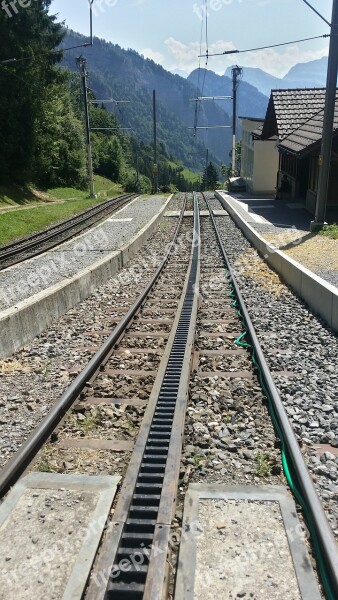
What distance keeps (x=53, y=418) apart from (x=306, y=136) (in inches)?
823

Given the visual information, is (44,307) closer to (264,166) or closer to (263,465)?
(263,465)

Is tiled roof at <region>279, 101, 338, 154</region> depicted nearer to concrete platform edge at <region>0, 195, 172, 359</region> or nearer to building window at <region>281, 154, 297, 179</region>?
building window at <region>281, 154, 297, 179</region>

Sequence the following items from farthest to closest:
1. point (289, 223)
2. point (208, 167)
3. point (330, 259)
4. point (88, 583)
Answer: point (208, 167) → point (289, 223) → point (330, 259) → point (88, 583)

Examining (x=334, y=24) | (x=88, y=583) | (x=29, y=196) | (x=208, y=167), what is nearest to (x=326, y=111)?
(x=334, y=24)

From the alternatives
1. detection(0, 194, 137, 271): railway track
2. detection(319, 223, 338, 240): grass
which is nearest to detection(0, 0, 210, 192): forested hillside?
detection(0, 194, 137, 271): railway track

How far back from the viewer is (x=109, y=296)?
10.7 metres

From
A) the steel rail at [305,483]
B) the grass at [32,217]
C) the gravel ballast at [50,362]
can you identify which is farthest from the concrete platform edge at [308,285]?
the grass at [32,217]

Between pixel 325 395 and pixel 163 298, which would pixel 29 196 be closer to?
pixel 163 298

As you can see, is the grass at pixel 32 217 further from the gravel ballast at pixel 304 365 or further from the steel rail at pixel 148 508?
the steel rail at pixel 148 508

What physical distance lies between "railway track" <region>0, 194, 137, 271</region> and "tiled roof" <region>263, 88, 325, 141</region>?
11002 mm

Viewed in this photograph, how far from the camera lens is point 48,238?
20.1m

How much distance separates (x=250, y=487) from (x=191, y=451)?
70 cm

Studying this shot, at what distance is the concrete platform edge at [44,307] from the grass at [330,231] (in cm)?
745

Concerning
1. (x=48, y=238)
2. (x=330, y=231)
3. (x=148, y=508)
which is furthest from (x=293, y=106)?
(x=148, y=508)
